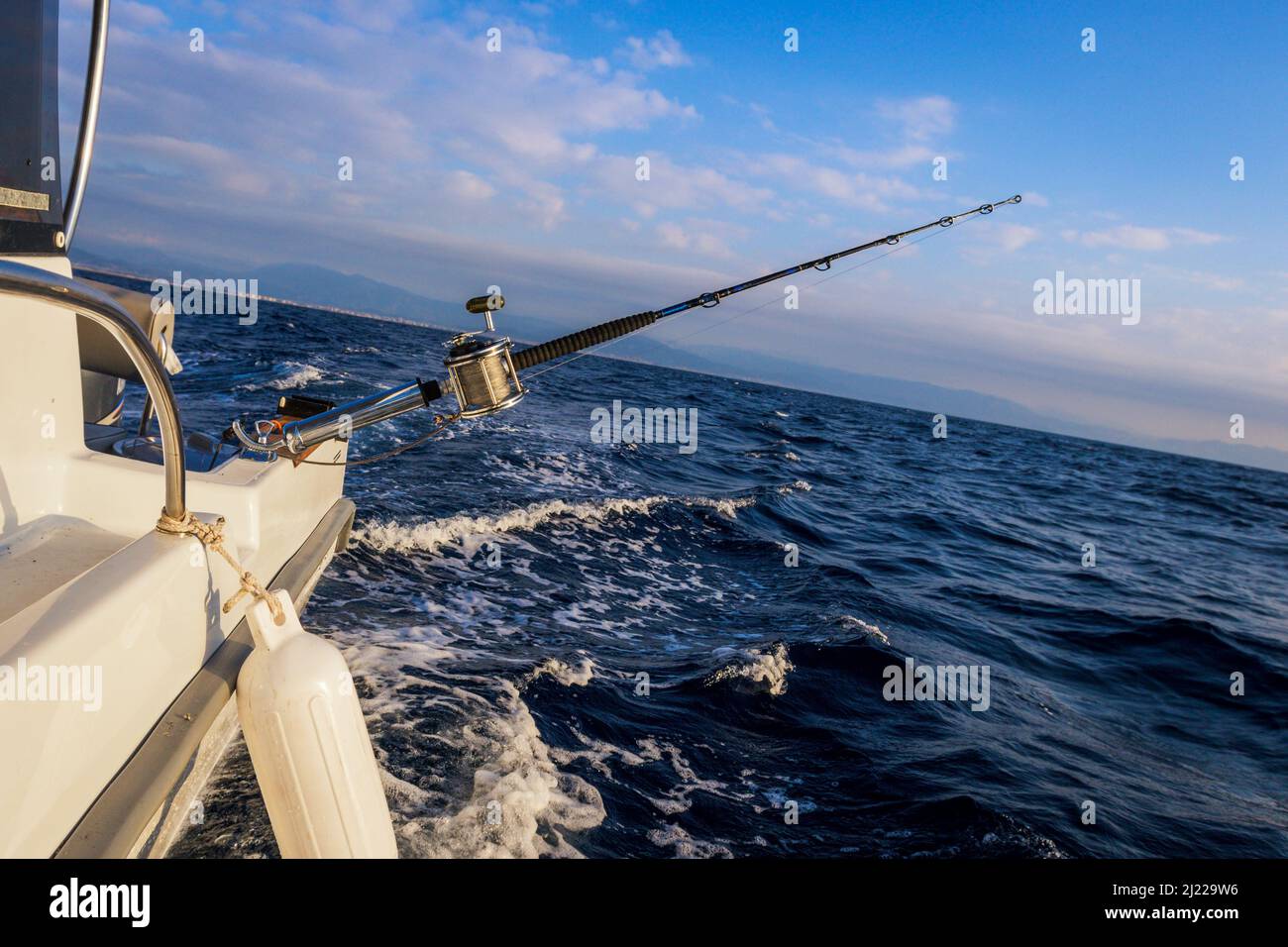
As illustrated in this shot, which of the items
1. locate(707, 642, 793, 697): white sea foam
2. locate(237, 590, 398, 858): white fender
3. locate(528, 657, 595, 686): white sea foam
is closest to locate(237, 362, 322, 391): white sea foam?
locate(528, 657, 595, 686): white sea foam

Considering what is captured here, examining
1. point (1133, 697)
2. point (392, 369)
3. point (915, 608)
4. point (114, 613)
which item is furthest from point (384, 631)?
point (392, 369)

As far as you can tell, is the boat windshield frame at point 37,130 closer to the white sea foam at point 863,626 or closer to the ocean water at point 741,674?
the ocean water at point 741,674

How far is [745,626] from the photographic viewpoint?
6582 millimetres

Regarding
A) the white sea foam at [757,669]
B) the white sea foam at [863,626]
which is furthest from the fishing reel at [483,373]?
the white sea foam at [863,626]

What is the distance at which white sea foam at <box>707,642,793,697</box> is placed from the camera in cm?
530

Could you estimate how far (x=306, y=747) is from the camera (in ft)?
7.20

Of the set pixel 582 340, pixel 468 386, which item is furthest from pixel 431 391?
pixel 582 340

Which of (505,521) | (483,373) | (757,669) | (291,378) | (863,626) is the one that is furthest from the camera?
(291,378)

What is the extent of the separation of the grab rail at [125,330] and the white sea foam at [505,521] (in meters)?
4.32

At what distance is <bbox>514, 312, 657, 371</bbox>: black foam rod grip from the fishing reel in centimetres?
7

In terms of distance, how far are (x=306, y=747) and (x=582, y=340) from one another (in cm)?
162

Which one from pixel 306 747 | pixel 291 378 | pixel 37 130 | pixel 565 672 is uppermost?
pixel 37 130

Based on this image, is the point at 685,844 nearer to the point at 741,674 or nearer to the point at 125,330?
the point at 741,674
